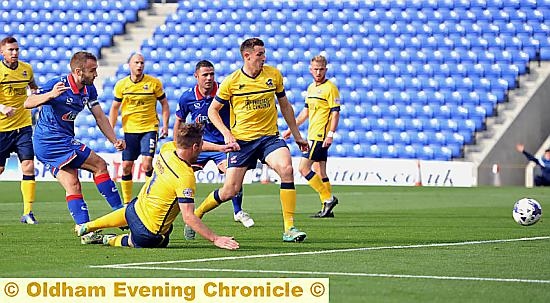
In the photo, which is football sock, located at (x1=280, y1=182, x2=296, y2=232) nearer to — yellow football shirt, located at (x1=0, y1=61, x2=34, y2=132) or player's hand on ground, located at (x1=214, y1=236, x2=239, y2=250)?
player's hand on ground, located at (x1=214, y1=236, x2=239, y2=250)

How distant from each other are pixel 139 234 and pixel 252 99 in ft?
7.37

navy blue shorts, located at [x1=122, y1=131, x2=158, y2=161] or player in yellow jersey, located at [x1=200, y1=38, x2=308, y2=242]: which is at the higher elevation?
player in yellow jersey, located at [x1=200, y1=38, x2=308, y2=242]

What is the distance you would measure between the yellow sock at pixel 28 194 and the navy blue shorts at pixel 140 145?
2.31 m

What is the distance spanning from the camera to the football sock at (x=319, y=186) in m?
16.1

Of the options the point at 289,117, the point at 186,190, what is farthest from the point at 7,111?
the point at 186,190

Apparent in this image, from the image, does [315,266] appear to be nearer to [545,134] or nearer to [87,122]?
[545,134]

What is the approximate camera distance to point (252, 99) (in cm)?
1188

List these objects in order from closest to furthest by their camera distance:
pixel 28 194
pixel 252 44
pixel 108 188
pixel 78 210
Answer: pixel 252 44 → pixel 78 210 → pixel 108 188 → pixel 28 194

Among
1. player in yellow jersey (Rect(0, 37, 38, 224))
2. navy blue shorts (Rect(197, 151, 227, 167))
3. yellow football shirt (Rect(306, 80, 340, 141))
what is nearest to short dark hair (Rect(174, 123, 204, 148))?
navy blue shorts (Rect(197, 151, 227, 167))

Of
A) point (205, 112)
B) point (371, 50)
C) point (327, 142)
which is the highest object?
point (371, 50)

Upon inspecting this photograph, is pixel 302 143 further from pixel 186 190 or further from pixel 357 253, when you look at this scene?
pixel 186 190

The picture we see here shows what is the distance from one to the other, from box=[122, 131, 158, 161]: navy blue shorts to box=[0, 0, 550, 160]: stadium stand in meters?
11.7

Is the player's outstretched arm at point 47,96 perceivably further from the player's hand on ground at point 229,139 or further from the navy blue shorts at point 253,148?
the navy blue shorts at point 253,148

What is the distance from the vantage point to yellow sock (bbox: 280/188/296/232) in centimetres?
1163
